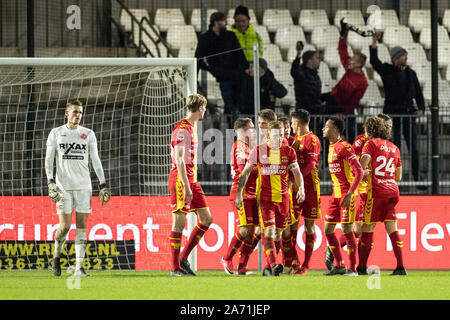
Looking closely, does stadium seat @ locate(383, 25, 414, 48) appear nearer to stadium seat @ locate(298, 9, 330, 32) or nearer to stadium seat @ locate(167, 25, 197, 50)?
stadium seat @ locate(298, 9, 330, 32)

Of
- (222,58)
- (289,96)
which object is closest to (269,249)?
(222,58)

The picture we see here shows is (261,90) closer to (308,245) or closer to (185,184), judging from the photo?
(308,245)

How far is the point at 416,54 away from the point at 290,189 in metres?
7.79

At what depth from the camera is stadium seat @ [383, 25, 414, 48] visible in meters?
17.3

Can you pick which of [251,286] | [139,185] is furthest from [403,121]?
[251,286]

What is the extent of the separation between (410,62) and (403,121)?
384 cm

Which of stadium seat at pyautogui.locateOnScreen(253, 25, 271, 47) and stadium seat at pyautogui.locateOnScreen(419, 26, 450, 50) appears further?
stadium seat at pyautogui.locateOnScreen(419, 26, 450, 50)

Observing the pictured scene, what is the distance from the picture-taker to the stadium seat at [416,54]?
16641mm

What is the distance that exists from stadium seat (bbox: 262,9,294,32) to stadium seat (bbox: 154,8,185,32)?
171cm

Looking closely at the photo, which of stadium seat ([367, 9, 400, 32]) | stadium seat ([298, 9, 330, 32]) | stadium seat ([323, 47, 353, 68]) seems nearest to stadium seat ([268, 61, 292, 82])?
stadium seat ([323, 47, 353, 68])

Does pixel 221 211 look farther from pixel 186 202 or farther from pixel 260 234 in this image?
pixel 186 202

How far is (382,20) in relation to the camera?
1773cm

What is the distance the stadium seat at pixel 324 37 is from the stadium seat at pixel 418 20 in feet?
5.69

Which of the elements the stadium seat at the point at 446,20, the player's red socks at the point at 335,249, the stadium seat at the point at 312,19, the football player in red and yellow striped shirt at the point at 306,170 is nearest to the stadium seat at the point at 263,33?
the stadium seat at the point at 312,19
